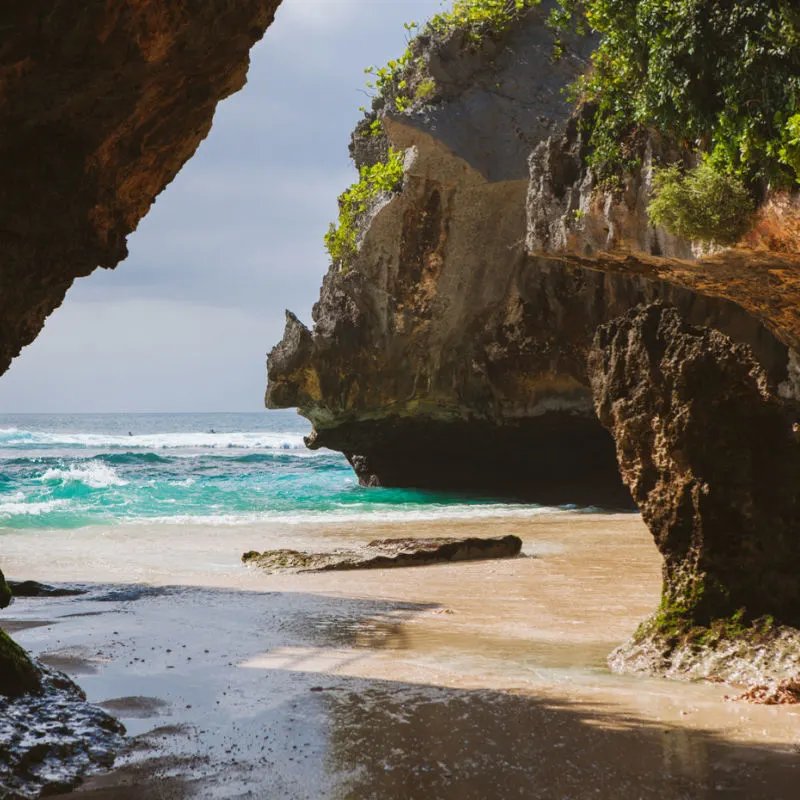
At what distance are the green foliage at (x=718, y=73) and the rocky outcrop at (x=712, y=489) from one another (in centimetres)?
495

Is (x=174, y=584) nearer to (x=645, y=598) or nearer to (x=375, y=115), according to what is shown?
(x=645, y=598)

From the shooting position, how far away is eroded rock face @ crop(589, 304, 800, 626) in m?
5.00

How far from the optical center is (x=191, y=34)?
14.0ft

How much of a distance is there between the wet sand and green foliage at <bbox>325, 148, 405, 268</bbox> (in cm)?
1311

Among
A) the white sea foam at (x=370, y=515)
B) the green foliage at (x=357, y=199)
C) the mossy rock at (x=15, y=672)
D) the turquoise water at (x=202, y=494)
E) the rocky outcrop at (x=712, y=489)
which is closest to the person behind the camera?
the mossy rock at (x=15, y=672)

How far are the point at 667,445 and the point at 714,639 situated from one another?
1.17 metres

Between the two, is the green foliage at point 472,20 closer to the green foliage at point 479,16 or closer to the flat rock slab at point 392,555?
the green foliage at point 479,16

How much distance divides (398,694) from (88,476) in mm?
30283

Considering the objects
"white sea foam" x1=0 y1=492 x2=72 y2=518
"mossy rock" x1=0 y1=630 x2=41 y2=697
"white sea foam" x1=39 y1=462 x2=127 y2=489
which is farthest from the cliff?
"white sea foam" x1=39 y1=462 x2=127 y2=489

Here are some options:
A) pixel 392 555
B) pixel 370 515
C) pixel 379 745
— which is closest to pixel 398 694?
pixel 379 745

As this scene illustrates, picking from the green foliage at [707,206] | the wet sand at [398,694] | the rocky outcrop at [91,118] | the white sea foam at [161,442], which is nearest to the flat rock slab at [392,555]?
the wet sand at [398,694]

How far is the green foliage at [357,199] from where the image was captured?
67.1ft

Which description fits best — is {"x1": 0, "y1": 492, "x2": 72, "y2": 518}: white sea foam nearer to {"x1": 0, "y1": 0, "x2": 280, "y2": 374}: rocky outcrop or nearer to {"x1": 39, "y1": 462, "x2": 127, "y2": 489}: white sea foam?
{"x1": 39, "y1": 462, "x2": 127, "y2": 489}: white sea foam

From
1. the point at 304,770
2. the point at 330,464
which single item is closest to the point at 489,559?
the point at 304,770
